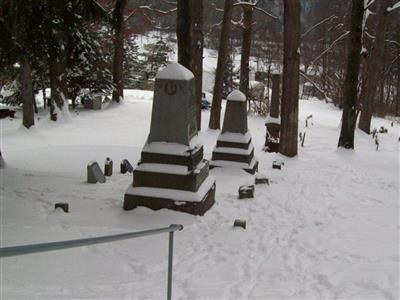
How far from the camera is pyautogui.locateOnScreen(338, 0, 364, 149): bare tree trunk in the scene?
45.5 ft

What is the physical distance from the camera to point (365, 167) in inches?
505

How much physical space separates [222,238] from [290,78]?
7877mm

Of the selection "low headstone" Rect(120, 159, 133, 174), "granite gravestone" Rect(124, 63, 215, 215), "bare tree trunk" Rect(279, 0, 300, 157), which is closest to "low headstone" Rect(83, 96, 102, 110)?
"bare tree trunk" Rect(279, 0, 300, 157)

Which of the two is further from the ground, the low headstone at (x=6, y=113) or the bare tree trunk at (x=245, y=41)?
the bare tree trunk at (x=245, y=41)

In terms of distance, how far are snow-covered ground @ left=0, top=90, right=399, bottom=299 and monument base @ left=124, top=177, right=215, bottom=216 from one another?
13 cm

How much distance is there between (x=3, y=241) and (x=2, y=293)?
4.77 ft

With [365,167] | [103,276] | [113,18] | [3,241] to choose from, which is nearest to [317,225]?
[103,276]

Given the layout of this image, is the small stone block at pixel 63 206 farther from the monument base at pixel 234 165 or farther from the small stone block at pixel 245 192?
the monument base at pixel 234 165

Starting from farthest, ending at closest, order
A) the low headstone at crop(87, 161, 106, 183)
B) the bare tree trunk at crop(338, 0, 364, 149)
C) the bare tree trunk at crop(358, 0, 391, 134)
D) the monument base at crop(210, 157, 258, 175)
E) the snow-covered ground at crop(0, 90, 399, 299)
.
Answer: the bare tree trunk at crop(358, 0, 391, 134) < the bare tree trunk at crop(338, 0, 364, 149) < the monument base at crop(210, 157, 258, 175) < the low headstone at crop(87, 161, 106, 183) < the snow-covered ground at crop(0, 90, 399, 299)

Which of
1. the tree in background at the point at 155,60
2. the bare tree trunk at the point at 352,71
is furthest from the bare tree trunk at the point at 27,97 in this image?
the tree in background at the point at 155,60

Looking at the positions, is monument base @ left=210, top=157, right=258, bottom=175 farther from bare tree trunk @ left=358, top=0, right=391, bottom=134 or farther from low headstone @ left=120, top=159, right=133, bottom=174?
bare tree trunk @ left=358, top=0, right=391, bottom=134

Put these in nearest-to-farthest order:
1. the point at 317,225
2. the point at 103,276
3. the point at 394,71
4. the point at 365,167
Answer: the point at 103,276 → the point at 317,225 → the point at 365,167 → the point at 394,71

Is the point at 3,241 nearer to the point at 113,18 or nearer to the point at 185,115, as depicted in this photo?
the point at 185,115

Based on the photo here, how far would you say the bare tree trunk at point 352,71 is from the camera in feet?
45.5
